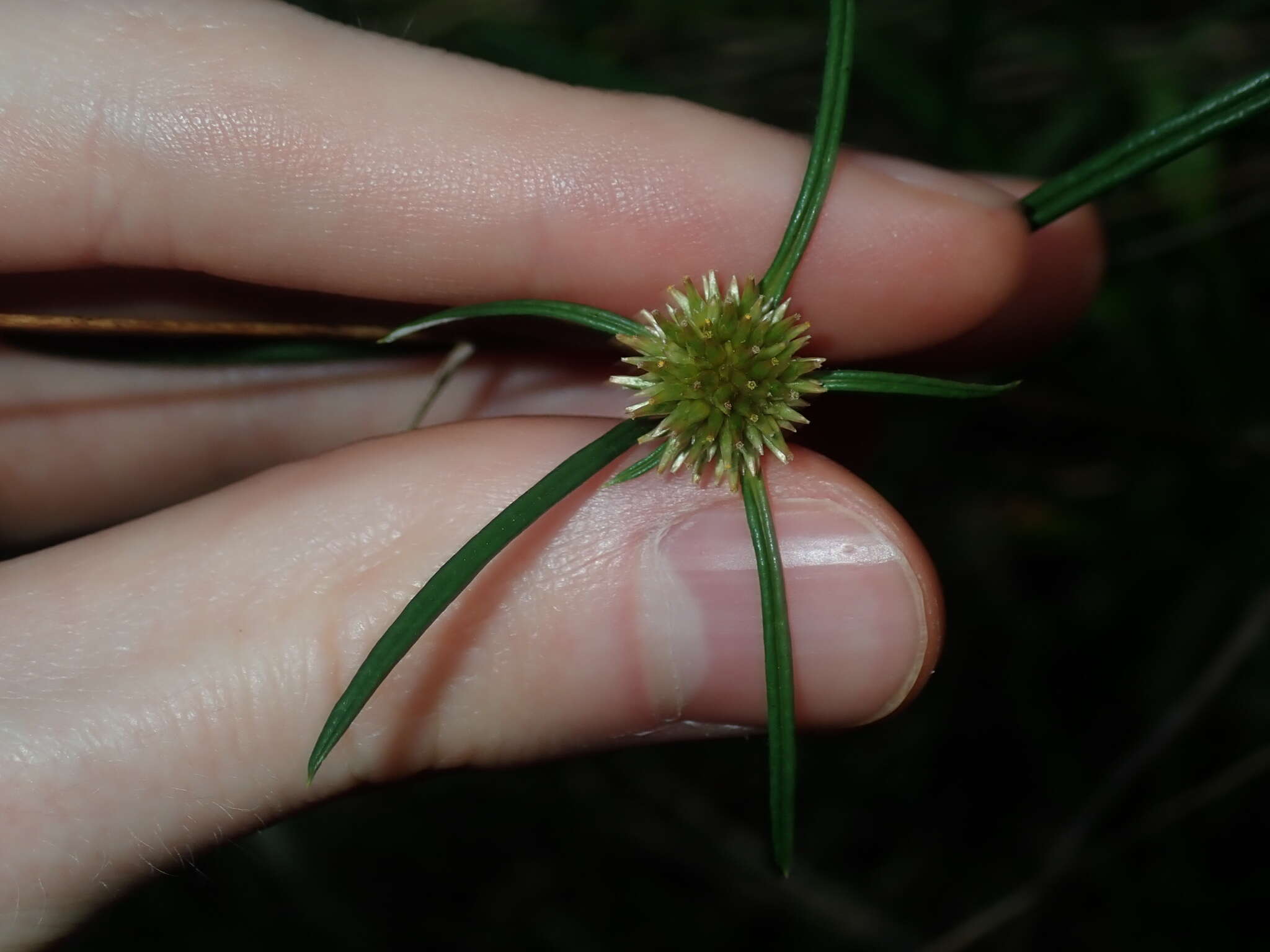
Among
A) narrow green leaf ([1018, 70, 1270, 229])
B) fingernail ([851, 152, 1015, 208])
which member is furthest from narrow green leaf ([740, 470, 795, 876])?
fingernail ([851, 152, 1015, 208])

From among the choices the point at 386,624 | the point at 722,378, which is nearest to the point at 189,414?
the point at 386,624

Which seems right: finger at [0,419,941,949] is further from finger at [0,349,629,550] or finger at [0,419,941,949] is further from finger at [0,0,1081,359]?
finger at [0,349,629,550]

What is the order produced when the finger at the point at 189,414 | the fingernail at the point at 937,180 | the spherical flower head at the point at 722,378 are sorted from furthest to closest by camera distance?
the finger at the point at 189,414 < the fingernail at the point at 937,180 < the spherical flower head at the point at 722,378

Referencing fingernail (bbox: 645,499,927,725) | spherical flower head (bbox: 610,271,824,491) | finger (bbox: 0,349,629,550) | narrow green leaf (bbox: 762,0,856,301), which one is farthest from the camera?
finger (bbox: 0,349,629,550)

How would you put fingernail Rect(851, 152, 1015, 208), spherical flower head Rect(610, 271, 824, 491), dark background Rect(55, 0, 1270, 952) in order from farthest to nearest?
dark background Rect(55, 0, 1270, 952) → fingernail Rect(851, 152, 1015, 208) → spherical flower head Rect(610, 271, 824, 491)

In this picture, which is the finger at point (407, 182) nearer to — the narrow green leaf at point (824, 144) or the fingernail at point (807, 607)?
the narrow green leaf at point (824, 144)

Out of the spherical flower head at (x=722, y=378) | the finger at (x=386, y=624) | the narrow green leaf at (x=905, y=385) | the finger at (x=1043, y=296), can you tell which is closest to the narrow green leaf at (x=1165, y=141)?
the narrow green leaf at (x=905, y=385)
